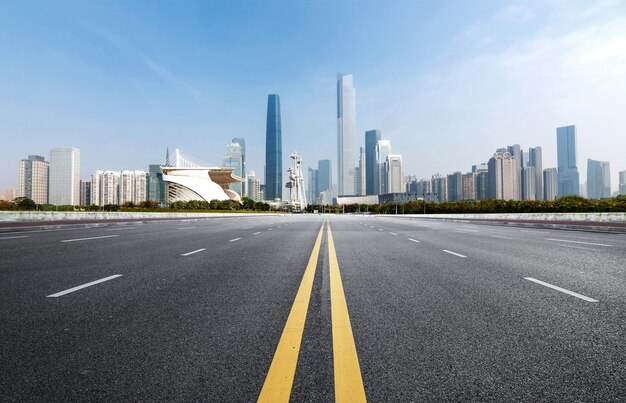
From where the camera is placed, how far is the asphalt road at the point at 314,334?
9.25 feet

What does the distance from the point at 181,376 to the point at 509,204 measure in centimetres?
10703

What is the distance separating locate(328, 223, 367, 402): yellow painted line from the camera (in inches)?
106

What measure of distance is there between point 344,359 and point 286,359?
0.48 meters

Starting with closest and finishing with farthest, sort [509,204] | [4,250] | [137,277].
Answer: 1. [137,277]
2. [4,250]
3. [509,204]

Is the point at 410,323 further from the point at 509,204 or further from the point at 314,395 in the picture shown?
the point at 509,204

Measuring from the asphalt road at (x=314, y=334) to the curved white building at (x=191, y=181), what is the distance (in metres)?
146

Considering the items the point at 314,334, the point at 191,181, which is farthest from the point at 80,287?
the point at 191,181

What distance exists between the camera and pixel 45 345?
11.9ft

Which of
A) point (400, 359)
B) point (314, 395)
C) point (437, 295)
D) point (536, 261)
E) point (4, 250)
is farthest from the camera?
point (4, 250)

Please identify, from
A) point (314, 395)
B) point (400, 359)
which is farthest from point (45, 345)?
point (400, 359)

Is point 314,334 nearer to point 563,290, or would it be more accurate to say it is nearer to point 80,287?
point 80,287

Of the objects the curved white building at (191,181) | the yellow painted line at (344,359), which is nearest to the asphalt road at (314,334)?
the yellow painted line at (344,359)

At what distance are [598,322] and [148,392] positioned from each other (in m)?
4.57

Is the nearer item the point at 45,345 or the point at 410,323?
the point at 45,345
